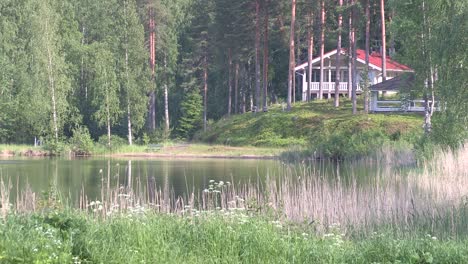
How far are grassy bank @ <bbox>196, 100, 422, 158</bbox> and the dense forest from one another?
207 cm

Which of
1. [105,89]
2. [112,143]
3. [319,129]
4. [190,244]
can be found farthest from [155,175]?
[105,89]

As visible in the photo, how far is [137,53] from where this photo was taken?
50.7m

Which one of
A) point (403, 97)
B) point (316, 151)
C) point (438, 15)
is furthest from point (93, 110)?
point (438, 15)

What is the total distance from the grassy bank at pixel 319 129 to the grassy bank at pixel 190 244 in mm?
20109

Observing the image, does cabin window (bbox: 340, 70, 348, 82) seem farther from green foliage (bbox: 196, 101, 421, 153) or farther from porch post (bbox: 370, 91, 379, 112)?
porch post (bbox: 370, 91, 379, 112)

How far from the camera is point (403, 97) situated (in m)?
28.2

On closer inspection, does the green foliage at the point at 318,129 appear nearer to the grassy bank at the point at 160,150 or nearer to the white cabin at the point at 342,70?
the grassy bank at the point at 160,150

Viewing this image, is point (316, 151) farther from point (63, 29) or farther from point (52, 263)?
point (63, 29)

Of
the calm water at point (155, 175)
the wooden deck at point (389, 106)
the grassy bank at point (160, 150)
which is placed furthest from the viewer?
the wooden deck at point (389, 106)

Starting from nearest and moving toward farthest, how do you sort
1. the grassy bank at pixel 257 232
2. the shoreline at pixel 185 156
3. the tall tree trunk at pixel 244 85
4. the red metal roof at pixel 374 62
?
the grassy bank at pixel 257 232 → the shoreline at pixel 185 156 → the red metal roof at pixel 374 62 → the tall tree trunk at pixel 244 85

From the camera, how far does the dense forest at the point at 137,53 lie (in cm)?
4772

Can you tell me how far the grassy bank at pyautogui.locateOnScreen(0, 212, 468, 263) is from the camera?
8.20 m

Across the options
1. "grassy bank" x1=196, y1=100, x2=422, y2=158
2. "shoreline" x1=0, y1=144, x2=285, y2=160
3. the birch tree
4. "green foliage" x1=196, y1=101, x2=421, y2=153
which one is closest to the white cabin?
"grassy bank" x1=196, y1=100, x2=422, y2=158

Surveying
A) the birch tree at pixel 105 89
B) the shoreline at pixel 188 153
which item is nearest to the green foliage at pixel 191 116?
the birch tree at pixel 105 89
